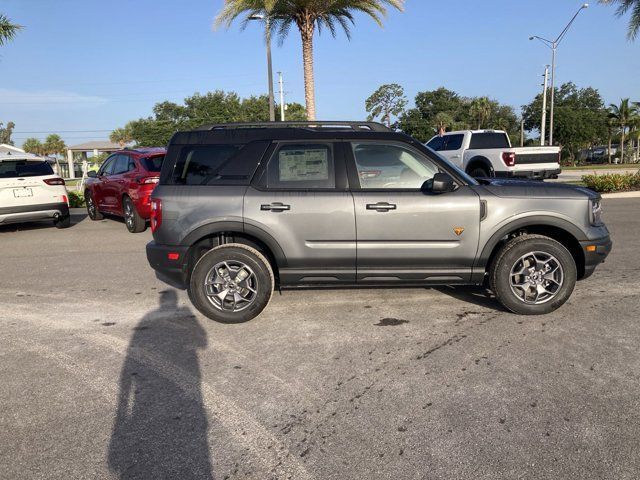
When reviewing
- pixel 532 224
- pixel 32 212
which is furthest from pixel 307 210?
pixel 32 212

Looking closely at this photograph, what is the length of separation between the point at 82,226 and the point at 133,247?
3.71m

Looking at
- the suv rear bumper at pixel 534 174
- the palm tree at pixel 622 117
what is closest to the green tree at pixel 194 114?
the palm tree at pixel 622 117

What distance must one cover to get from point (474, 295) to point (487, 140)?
426 inches

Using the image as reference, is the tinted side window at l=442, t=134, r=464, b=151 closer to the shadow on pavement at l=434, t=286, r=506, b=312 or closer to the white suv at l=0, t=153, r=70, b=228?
the shadow on pavement at l=434, t=286, r=506, b=312

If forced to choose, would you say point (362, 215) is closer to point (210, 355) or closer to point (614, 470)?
point (210, 355)

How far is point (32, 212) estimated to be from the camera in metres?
9.93

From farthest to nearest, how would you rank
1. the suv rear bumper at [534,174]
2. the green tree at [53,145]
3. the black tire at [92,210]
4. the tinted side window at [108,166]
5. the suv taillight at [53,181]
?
the green tree at [53,145]
the suv rear bumper at [534,174]
the black tire at [92,210]
the tinted side window at [108,166]
the suv taillight at [53,181]

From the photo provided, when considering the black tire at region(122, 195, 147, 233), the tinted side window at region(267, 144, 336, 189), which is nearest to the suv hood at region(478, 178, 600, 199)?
the tinted side window at region(267, 144, 336, 189)

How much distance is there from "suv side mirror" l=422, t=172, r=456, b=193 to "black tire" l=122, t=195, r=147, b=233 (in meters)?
7.05

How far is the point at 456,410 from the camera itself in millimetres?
3035

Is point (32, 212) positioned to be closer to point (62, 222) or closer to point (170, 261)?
point (62, 222)

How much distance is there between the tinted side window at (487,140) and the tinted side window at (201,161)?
11799 mm

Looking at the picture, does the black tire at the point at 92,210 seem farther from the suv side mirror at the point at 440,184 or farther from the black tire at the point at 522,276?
the black tire at the point at 522,276

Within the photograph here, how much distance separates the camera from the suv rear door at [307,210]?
4.58 m
